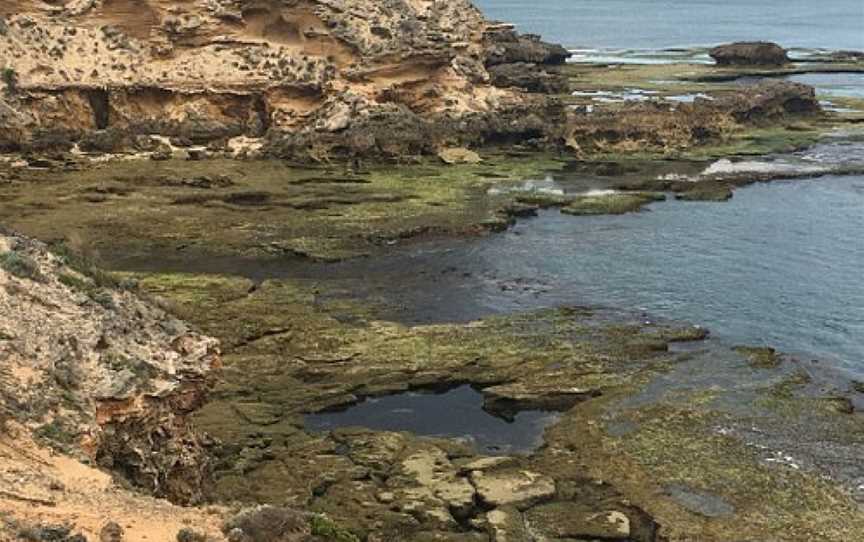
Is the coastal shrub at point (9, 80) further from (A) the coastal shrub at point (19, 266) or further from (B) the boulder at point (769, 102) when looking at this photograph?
(B) the boulder at point (769, 102)

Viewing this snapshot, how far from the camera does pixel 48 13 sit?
76562 millimetres

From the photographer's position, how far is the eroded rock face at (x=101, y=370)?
68.3 feet

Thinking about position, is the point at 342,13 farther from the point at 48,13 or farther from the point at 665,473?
the point at 665,473

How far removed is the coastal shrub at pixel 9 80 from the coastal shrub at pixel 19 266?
5252 centimetres

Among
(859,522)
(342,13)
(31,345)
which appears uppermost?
(342,13)

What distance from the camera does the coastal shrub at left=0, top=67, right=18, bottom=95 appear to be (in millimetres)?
72062

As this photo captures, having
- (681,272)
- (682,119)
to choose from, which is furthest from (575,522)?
(682,119)

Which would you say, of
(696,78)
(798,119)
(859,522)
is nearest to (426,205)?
(859,522)

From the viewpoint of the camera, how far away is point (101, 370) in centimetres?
2252

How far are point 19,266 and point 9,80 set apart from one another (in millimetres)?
53276

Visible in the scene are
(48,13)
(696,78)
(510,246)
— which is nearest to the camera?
(510,246)

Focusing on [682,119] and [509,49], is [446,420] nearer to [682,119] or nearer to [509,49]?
[682,119]

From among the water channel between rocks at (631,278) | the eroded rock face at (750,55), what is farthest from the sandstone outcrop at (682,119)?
the eroded rock face at (750,55)

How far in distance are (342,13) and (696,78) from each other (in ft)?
213
